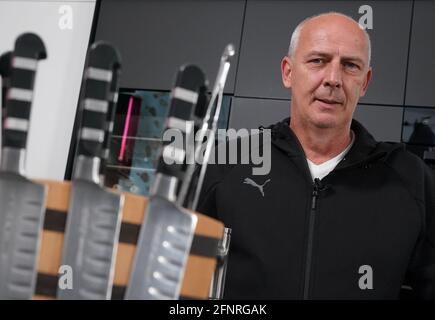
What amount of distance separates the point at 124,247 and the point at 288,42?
2200 millimetres

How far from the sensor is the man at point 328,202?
2.86 ft

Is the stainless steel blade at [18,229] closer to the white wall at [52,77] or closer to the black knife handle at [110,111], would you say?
the black knife handle at [110,111]

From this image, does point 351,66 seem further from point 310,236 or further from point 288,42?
point 288,42

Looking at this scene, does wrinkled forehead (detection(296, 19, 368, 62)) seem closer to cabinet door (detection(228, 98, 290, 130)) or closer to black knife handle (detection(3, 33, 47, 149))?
black knife handle (detection(3, 33, 47, 149))

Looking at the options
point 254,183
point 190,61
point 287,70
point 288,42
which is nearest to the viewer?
point 254,183

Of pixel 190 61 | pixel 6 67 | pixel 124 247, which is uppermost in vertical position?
pixel 190 61

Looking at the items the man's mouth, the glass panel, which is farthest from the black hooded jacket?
the glass panel

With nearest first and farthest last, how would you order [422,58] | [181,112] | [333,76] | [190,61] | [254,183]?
[181,112] < [333,76] < [254,183] < [422,58] < [190,61]

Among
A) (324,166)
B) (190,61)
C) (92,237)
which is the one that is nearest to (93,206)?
(92,237)

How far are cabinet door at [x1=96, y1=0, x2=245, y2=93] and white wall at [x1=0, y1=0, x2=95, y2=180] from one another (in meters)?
0.18

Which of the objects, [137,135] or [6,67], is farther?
[137,135]

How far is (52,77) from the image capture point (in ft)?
9.05

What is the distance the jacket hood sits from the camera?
3.25ft

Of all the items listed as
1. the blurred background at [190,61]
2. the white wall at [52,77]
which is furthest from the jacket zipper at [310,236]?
the white wall at [52,77]
